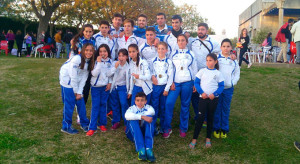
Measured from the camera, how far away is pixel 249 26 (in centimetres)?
2769

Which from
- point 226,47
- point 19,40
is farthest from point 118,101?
point 19,40

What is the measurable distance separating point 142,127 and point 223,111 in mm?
1560

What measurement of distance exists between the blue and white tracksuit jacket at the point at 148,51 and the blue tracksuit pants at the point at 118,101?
707 millimetres

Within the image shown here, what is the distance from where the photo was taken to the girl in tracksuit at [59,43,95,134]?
179 inches

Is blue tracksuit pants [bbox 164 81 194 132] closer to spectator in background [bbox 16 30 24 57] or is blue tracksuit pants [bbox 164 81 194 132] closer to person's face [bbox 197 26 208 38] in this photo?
person's face [bbox 197 26 208 38]

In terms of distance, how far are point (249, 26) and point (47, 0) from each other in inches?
792

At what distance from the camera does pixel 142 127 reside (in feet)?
14.1

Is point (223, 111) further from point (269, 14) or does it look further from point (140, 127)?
point (269, 14)

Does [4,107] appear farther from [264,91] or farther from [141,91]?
[264,91]

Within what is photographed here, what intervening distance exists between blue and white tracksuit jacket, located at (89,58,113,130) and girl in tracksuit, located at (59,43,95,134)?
0.16m

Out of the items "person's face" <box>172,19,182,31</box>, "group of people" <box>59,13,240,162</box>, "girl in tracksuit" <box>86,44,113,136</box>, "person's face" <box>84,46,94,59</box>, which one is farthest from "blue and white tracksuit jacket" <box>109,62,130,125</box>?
"person's face" <box>172,19,182,31</box>

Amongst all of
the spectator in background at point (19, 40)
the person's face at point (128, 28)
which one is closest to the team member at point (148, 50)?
the person's face at point (128, 28)

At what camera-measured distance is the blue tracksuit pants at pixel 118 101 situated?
4.97m

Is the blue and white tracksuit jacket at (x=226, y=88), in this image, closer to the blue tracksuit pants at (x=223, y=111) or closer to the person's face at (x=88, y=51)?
the blue tracksuit pants at (x=223, y=111)
